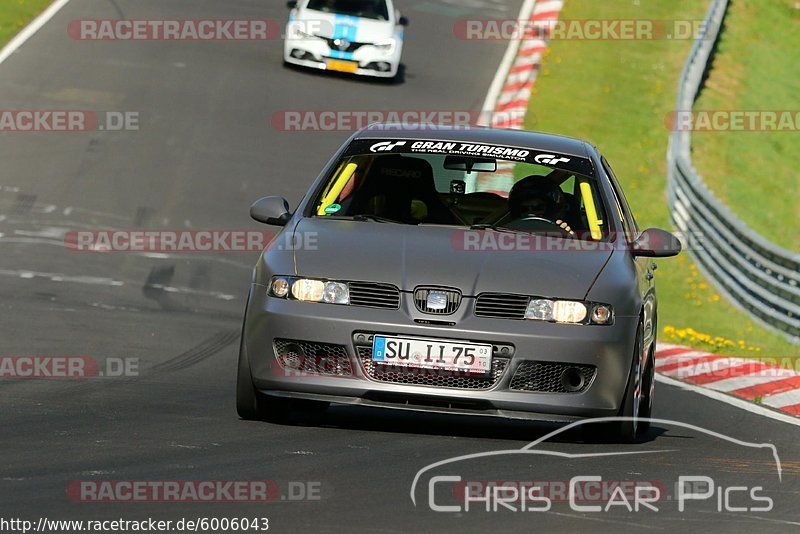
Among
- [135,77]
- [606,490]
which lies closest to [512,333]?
[606,490]

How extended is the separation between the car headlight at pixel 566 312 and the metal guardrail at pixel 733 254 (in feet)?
29.5

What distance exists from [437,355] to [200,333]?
5.50 m

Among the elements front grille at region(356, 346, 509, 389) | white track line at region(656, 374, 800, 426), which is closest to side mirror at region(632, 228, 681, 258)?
front grille at region(356, 346, 509, 389)

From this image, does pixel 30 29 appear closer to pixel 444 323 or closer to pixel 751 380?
pixel 751 380

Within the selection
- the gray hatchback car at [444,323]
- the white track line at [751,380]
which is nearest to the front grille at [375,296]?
the gray hatchback car at [444,323]

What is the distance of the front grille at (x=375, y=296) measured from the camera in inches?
306

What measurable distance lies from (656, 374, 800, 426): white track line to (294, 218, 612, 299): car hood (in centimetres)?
239

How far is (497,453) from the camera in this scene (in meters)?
7.48

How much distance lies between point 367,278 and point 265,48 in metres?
20.6

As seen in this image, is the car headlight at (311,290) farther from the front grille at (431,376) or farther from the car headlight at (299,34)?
the car headlight at (299,34)

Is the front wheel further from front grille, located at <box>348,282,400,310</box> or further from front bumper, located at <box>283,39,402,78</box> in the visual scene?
front bumper, located at <box>283,39,402,78</box>

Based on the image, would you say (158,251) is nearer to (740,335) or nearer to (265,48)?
(740,335)

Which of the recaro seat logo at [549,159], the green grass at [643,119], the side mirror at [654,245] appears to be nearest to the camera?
the side mirror at [654,245]

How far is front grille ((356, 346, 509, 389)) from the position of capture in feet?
25.3
